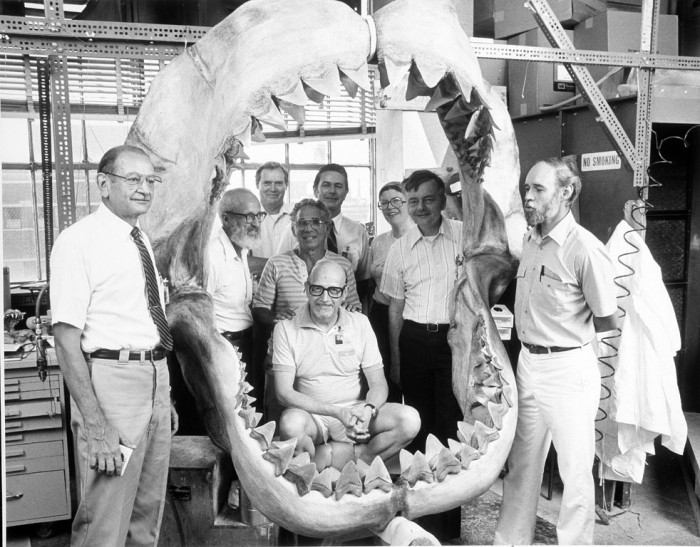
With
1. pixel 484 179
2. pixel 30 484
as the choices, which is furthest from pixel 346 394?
pixel 30 484

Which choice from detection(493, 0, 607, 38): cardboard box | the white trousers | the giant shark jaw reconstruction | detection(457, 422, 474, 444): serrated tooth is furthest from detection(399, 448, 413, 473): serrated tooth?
detection(493, 0, 607, 38): cardboard box

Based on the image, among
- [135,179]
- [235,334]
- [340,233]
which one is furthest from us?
[340,233]

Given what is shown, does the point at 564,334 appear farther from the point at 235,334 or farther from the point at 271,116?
the point at 271,116

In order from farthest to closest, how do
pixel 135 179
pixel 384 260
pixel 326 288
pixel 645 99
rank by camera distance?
pixel 384 260 < pixel 645 99 < pixel 326 288 < pixel 135 179

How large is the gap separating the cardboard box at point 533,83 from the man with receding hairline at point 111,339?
11.9 ft

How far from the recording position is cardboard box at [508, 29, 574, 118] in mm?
5348

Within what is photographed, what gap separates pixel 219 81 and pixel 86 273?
0.81 m

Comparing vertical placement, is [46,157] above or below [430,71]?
below

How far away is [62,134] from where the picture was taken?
3217mm

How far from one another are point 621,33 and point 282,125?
11.8ft

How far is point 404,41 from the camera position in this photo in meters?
2.48

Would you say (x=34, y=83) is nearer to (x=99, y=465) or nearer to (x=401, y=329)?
(x=401, y=329)

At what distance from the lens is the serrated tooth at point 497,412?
2736 millimetres

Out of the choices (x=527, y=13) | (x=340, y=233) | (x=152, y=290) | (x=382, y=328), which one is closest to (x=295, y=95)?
(x=152, y=290)
